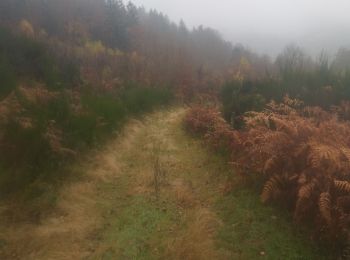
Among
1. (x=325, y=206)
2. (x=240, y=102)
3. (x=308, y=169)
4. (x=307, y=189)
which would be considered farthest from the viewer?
(x=240, y=102)


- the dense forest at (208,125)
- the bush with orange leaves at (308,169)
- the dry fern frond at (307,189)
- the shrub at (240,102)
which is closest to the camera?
the bush with orange leaves at (308,169)

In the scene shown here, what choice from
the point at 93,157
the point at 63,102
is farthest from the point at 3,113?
the point at 93,157

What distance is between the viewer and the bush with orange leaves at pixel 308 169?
3.62 m

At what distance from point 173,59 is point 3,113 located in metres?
13.1

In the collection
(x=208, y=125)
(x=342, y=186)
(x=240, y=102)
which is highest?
(x=240, y=102)

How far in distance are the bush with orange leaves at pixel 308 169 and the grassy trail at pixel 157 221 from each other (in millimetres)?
301

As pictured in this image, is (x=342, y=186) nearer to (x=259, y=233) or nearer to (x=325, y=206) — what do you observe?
(x=325, y=206)

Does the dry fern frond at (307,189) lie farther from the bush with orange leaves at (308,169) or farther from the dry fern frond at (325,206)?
the dry fern frond at (325,206)

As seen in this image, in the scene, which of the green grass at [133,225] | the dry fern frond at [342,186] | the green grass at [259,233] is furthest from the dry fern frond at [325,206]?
the green grass at [133,225]

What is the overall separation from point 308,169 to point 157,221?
81.4 inches

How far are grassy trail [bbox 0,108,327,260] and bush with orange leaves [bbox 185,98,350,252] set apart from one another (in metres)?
0.30

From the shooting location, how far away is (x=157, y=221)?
176 inches

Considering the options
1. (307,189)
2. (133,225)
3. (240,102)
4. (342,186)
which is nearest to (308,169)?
(307,189)

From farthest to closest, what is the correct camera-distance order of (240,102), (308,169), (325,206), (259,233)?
(240,102) → (308,169) → (259,233) → (325,206)
